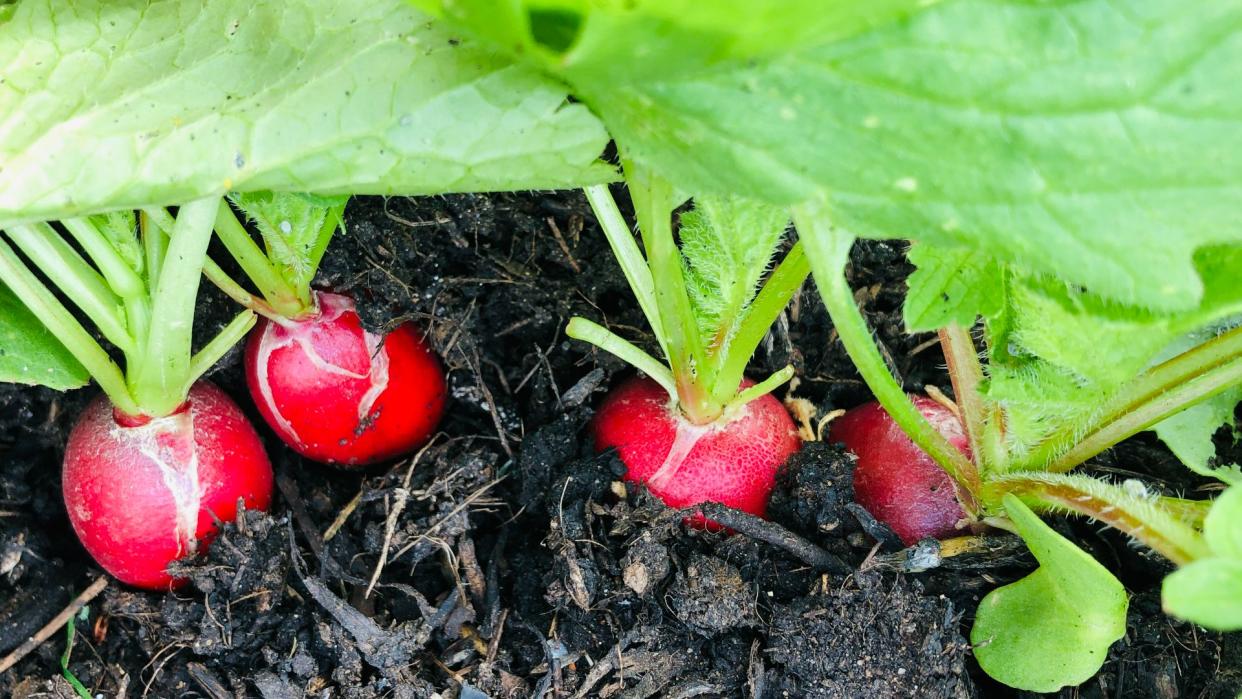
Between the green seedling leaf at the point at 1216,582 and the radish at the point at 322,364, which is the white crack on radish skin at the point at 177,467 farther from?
the green seedling leaf at the point at 1216,582

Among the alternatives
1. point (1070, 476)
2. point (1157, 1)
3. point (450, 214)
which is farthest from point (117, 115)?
point (1070, 476)

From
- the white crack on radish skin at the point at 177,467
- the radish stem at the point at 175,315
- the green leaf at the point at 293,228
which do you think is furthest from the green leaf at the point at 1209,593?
the white crack on radish skin at the point at 177,467

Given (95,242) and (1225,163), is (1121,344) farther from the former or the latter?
(95,242)

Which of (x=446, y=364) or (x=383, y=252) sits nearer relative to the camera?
(x=383, y=252)

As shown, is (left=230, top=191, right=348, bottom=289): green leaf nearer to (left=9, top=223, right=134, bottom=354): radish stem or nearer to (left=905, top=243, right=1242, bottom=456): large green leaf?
(left=9, top=223, right=134, bottom=354): radish stem

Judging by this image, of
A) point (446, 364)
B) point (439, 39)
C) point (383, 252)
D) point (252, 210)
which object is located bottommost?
point (446, 364)
